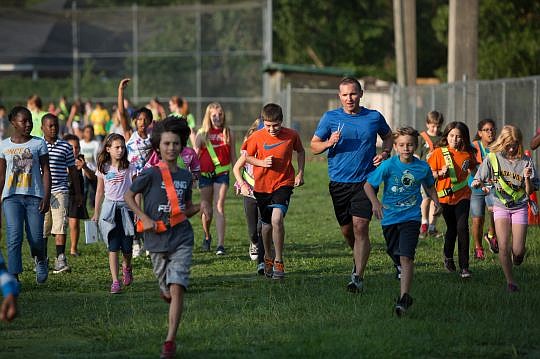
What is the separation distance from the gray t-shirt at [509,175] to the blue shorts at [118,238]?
366cm

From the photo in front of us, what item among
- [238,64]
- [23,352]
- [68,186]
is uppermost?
[238,64]

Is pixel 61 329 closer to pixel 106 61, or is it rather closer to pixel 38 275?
pixel 38 275

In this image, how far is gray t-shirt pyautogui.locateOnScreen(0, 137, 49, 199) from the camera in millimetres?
11945

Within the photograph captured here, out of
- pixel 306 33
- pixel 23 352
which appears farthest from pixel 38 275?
pixel 306 33

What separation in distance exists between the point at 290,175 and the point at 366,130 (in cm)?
135

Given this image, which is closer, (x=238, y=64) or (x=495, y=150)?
(x=495, y=150)

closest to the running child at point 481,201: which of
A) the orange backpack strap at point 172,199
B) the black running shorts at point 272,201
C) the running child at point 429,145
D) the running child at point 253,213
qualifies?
the running child at point 429,145

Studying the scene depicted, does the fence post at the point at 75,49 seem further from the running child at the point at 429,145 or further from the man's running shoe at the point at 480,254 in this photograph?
the man's running shoe at the point at 480,254

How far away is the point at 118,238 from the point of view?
1223cm

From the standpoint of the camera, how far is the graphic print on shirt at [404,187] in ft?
33.6

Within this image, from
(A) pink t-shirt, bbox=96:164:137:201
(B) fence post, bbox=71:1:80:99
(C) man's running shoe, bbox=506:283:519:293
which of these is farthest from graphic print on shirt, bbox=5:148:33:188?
(B) fence post, bbox=71:1:80:99

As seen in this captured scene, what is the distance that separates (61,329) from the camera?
973 centimetres

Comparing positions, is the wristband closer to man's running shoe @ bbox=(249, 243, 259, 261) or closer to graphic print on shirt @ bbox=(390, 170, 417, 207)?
graphic print on shirt @ bbox=(390, 170, 417, 207)

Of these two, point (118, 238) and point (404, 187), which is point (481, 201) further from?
point (118, 238)
